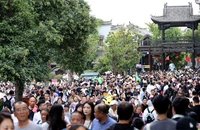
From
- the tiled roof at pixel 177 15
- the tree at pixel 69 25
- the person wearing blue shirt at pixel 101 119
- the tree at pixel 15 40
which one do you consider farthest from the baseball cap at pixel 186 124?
the tiled roof at pixel 177 15

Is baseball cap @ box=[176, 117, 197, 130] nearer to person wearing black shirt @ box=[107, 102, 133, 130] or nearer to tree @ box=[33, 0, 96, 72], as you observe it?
person wearing black shirt @ box=[107, 102, 133, 130]

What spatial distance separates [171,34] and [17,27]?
57.7m

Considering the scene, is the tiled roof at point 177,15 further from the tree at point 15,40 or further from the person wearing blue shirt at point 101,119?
the person wearing blue shirt at point 101,119

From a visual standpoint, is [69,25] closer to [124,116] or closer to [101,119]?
[101,119]

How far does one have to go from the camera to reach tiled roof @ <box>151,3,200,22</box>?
52.4 metres

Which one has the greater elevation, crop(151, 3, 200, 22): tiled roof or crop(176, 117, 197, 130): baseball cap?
crop(151, 3, 200, 22): tiled roof

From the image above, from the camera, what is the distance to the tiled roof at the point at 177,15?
52447 mm

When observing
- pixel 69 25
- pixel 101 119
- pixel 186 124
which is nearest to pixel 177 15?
pixel 69 25

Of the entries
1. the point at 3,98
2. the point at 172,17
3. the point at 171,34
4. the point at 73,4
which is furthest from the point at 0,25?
the point at 171,34

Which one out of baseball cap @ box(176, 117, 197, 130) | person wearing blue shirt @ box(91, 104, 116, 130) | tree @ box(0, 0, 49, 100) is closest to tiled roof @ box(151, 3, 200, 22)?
tree @ box(0, 0, 49, 100)

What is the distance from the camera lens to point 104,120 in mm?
8102

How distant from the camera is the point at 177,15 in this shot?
178ft

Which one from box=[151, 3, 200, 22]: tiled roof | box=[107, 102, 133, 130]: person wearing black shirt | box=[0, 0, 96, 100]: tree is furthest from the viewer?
box=[151, 3, 200, 22]: tiled roof

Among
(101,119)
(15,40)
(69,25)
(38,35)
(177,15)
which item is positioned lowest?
Result: (101,119)
